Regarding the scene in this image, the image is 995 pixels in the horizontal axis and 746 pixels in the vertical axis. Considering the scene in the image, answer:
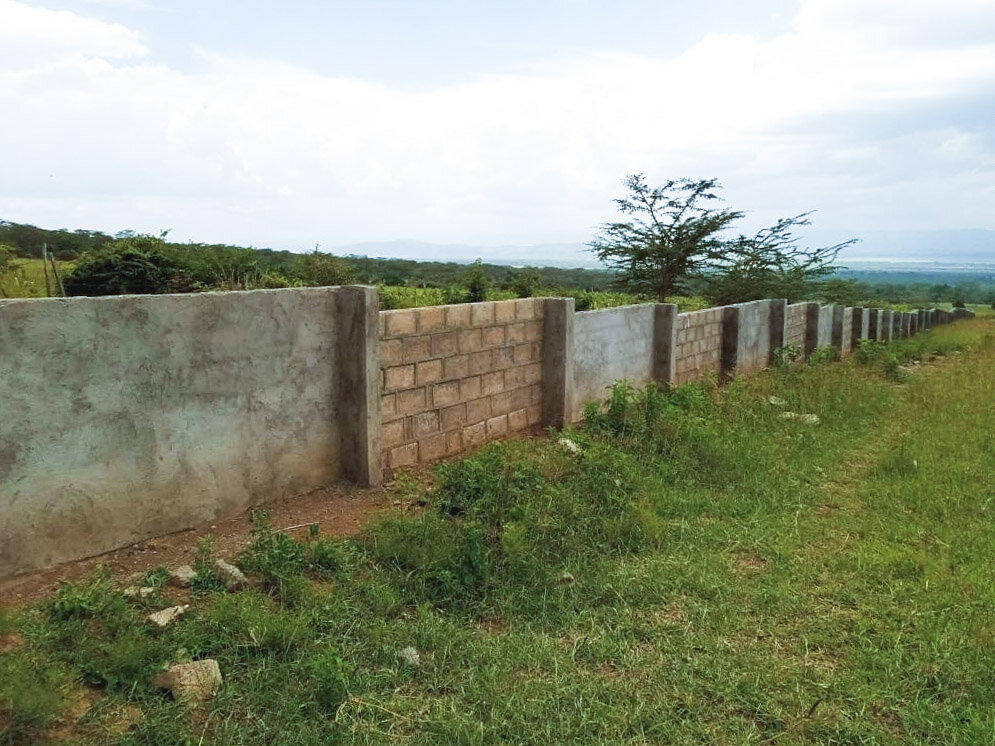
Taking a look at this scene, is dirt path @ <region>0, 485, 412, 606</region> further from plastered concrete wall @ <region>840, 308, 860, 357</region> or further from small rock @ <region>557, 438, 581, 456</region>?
plastered concrete wall @ <region>840, 308, 860, 357</region>

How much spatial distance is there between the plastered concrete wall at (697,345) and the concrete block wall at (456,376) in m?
2.79

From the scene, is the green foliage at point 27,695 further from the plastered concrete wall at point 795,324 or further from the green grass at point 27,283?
the plastered concrete wall at point 795,324

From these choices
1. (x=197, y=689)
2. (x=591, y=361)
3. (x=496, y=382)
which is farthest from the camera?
(x=591, y=361)

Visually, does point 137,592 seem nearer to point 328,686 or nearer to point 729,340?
point 328,686

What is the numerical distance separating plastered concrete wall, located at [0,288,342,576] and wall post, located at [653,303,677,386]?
4.46 metres

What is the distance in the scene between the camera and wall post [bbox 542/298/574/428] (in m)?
6.62

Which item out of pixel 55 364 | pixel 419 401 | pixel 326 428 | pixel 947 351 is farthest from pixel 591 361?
pixel 947 351

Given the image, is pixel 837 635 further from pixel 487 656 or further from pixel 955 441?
pixel 955 441

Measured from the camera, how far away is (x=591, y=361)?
7273mm

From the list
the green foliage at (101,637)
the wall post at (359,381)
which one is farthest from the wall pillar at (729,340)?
the green foliage at (101,637)

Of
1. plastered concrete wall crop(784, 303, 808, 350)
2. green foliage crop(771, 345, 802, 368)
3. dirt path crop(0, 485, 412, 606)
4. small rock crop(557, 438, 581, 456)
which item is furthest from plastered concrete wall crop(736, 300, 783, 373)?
dirt path crop(0, 485, 412, 606)

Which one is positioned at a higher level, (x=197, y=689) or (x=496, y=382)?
(x=496, y=382)

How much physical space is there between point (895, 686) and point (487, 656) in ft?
5.14

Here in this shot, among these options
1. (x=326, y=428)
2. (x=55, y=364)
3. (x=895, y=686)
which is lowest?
(x=895, y=686)
